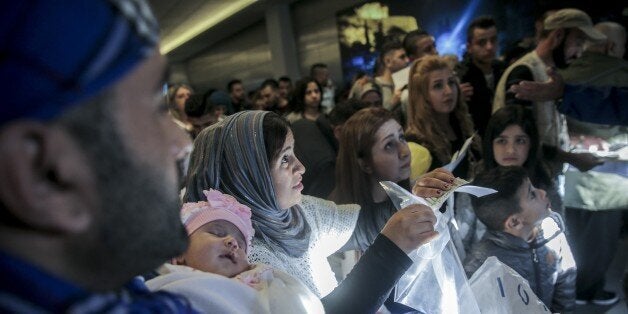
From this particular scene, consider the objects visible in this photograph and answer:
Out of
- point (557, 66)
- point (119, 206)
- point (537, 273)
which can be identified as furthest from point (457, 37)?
point (119, 206)

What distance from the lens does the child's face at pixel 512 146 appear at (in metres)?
3.14

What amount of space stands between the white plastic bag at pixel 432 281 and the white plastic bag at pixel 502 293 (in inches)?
3.4

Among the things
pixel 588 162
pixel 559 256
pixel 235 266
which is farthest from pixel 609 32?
pixel 235 266

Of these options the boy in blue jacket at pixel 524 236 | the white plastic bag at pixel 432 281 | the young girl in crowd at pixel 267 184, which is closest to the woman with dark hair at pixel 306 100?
the boy in blue jacket at pixel 524 236

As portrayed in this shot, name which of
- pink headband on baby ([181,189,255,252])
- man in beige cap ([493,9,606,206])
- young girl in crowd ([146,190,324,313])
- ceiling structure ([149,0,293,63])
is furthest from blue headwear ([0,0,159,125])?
ceiling structure ([149,0,293,63])

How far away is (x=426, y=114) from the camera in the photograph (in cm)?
357

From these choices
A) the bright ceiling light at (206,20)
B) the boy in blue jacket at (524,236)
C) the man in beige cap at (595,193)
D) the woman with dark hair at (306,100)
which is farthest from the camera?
the bright ceiling light at (206,20)

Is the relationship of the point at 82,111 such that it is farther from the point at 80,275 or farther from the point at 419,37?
the point at 419,37

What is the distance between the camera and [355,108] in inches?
152

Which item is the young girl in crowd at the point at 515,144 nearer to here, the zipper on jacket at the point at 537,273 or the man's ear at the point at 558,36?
the zipper on jacket at the point at 537,273

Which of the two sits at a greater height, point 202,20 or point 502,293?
point 202,20

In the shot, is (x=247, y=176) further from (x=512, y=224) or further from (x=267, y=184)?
(x=512, y=224)

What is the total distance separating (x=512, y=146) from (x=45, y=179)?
287 centimetres

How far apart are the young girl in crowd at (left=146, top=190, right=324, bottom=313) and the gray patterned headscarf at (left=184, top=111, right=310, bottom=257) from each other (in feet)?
0.69
